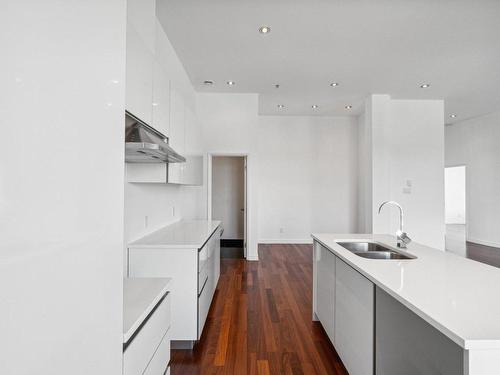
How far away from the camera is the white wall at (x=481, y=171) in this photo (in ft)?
21.2

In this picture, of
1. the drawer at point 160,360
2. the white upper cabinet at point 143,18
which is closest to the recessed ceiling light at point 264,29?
the white upper cabinet at point 143,18

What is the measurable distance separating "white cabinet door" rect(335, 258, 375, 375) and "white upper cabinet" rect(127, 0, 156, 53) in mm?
2034

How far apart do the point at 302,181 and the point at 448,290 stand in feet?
18.1

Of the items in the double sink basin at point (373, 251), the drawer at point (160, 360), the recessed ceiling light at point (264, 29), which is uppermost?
the recessed ceiling light at point (264, 29)

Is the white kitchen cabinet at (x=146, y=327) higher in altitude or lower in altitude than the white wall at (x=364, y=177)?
lower

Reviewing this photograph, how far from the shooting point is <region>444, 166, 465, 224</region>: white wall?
9.45 m

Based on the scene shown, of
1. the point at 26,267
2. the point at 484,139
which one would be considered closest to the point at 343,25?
the point at 26,267

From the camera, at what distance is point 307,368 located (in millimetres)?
2064

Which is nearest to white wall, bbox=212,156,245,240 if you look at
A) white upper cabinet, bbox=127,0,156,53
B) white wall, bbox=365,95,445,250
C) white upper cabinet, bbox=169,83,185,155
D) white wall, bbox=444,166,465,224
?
white wall, bbox=365,95,445,250

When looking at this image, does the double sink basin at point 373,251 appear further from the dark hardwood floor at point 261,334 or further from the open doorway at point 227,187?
the open doorway at point 227,187

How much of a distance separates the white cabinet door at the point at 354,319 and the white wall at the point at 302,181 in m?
4.64

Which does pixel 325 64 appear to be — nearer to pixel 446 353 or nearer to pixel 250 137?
pixel 250 137

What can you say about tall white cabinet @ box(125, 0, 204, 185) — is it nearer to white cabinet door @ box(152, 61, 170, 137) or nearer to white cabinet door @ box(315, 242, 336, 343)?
white cabinet door @ box(152, 61, 170, 137)

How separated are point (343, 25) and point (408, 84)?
239 cm
